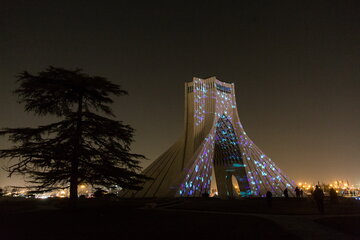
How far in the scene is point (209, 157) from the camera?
25.7 metres

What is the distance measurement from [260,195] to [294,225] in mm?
18500

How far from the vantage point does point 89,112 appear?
1157 cm

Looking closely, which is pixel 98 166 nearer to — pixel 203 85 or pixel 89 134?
pixel 89 134

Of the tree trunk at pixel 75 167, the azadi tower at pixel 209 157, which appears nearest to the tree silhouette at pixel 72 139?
the tree trunk at pixel 75 167

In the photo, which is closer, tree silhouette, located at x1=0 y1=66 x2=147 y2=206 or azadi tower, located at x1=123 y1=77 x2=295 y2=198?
tree silhouette, located at x1=0 y1=66 x2=147 y2=206

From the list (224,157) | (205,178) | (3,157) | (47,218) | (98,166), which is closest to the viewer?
(47,218)

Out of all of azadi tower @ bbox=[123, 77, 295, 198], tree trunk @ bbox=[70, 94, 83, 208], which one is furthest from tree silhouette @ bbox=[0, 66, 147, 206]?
azadi tower @ bbox=[123, 77, 295, 198]

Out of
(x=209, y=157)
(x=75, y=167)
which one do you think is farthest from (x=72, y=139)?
(x=209, y=157)

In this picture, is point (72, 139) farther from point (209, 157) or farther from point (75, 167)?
point (209, 157)

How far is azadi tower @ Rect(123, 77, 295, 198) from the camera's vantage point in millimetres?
23625

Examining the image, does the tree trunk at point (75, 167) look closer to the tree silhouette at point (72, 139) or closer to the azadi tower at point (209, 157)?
the tree silhouette at point (72, 139)

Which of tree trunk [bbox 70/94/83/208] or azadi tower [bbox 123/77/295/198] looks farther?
azadi tower [bbox 123/77/295/198]

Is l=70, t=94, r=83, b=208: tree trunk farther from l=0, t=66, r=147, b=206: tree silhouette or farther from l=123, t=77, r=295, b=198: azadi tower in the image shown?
l=123, t=77, r=295, b=198: azadi tower

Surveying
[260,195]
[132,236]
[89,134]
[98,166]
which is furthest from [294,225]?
[260,195]
